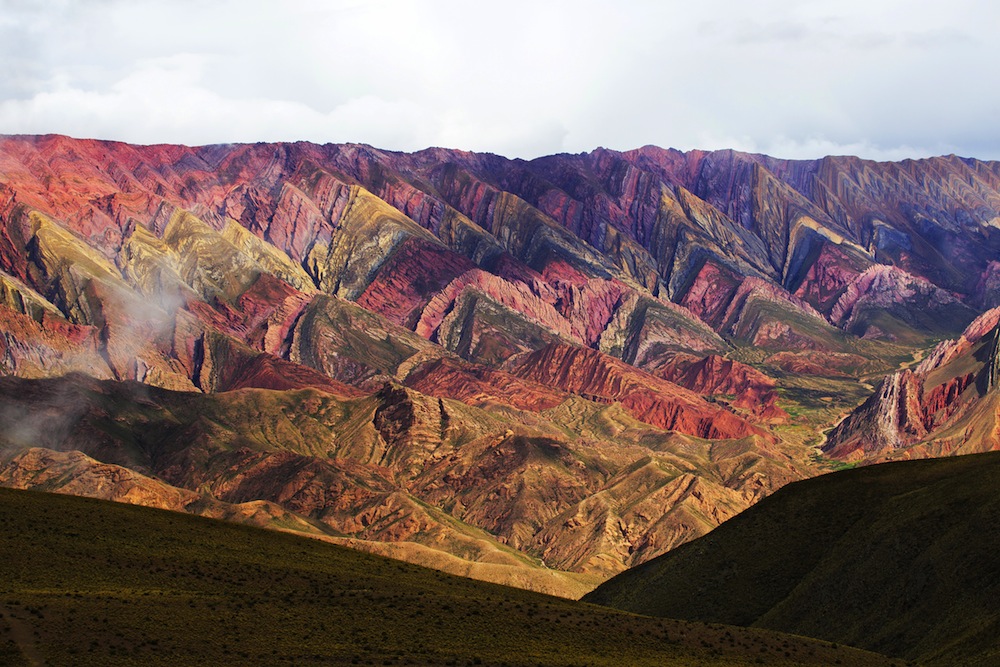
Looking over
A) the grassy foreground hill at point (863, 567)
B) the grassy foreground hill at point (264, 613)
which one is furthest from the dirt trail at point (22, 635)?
the grassy foreground hill at point (863, 567)

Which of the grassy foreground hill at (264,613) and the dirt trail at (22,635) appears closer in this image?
the dirt trail at (22,635)

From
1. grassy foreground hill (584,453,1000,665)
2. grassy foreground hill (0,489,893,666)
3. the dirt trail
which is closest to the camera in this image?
the dirt trail

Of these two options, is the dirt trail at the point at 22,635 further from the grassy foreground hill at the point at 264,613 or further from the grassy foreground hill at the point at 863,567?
the grassy foreground hill at the point at 863,567

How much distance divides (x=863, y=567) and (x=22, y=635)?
3503 inches

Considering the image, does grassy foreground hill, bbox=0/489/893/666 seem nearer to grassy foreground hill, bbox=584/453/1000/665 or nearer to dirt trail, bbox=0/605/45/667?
dirt trail, bbox=0/605/45/667

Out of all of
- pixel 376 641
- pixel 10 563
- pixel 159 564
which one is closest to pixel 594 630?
pixel 376 641

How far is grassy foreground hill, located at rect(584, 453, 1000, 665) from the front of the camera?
12281 centimetres

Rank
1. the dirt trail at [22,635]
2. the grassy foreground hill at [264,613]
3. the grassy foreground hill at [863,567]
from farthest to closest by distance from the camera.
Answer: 1. the grassy foreground hill at [863,567]
2. the grassy foreground hill at [264,613]
3. the dirt trail at [22,635]

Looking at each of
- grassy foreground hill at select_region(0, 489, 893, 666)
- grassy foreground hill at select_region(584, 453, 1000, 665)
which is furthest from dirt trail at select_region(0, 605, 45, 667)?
grassy foreground hill at select_region(584, 453, 1000, 665)

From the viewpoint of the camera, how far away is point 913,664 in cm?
10562

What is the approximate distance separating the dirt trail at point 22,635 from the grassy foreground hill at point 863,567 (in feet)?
225

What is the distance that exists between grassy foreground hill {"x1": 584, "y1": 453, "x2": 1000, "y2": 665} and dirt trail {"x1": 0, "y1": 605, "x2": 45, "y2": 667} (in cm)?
6859

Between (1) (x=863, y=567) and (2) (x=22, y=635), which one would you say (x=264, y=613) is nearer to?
(2) (x=22, y=635)

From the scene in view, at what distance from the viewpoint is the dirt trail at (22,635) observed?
84.2m
